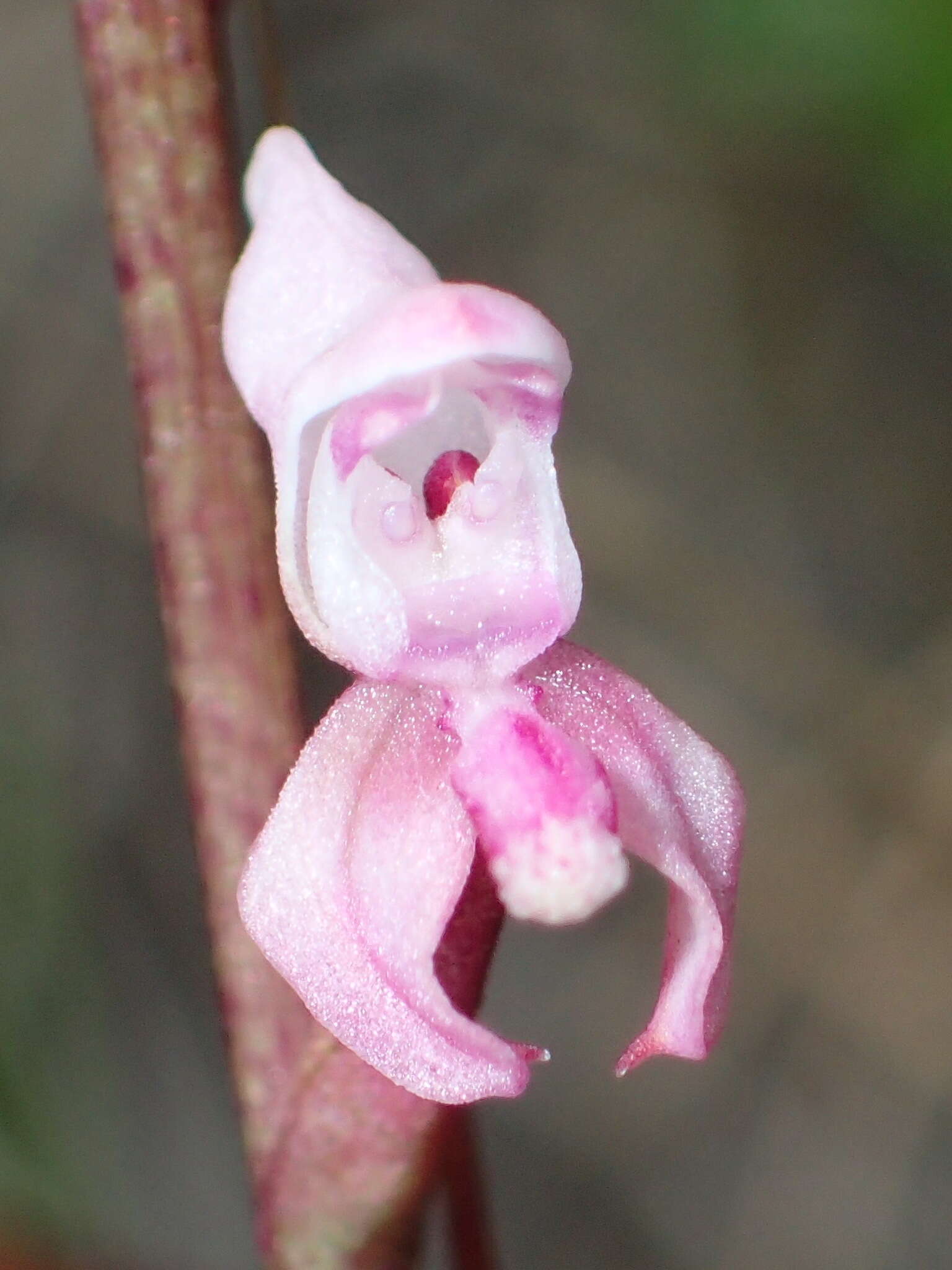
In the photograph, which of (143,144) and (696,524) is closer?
(143,144)

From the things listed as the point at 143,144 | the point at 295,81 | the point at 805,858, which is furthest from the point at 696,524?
the point at 143,144

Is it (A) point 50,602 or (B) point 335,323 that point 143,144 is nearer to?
(B) point 335,323

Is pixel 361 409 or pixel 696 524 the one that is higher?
pixel 361 409

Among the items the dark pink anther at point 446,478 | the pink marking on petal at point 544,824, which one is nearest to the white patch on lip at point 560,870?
the pink marking on petal at point 544,824

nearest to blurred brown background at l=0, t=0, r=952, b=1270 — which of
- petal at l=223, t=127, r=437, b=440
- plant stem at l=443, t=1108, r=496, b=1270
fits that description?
plant stem at l=443, t=1108, r=496, b=1270

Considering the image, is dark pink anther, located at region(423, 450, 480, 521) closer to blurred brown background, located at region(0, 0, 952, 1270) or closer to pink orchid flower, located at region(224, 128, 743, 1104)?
pink orchid flower, located at region(224, 128, 743, 1104)

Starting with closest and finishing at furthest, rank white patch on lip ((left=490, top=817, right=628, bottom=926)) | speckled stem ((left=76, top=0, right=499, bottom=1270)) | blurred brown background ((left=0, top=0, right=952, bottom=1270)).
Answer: white patch on lip ((left=490, top=817, right=628, bottom=926)) < speckled stem ((left=76, top=0, right=499, bottom=1270)) < blurred brown background ((left=0, top=0, right=952, bottom=1270))
